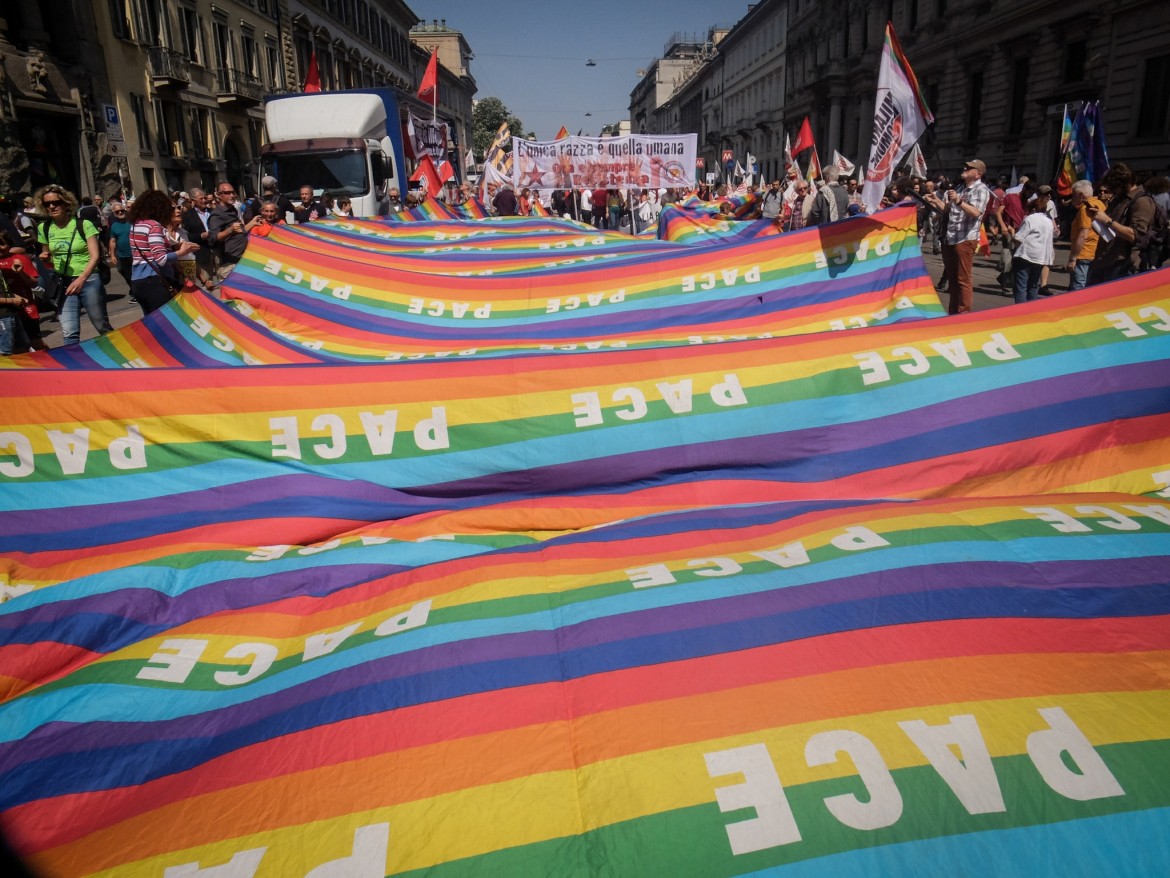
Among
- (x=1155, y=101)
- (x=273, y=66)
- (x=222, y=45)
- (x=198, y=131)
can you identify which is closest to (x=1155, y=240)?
(x=1155, y=101)

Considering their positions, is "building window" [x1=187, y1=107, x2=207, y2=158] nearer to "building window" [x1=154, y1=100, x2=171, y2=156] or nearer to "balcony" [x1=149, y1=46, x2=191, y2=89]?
"balcony" [x1=149, y1=46, x2=191, y2=89]

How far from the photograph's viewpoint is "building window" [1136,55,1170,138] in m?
21.6

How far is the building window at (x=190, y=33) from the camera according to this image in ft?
93.6

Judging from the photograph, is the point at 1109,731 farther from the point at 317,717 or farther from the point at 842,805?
the point at 317,717

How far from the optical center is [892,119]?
7.29 m

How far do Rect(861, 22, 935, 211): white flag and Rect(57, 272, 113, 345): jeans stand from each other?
816 centimetres

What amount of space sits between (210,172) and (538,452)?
32207mm

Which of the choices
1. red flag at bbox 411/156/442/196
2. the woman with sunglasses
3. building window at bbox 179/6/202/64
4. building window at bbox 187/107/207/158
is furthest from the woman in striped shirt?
building window at bbox 179/6/202/64

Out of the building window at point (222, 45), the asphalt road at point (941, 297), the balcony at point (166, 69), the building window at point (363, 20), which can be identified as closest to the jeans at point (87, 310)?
the asphalt road at point (941, 297)

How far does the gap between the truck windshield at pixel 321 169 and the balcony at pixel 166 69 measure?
14760 millimetres

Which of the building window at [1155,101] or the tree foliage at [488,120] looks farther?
the tree foliage at [488,120]

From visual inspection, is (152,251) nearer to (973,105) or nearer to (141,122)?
(141,122)

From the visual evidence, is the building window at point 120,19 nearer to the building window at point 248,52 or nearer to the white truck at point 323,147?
the building window at point 248,52

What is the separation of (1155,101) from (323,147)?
23.8 meters
